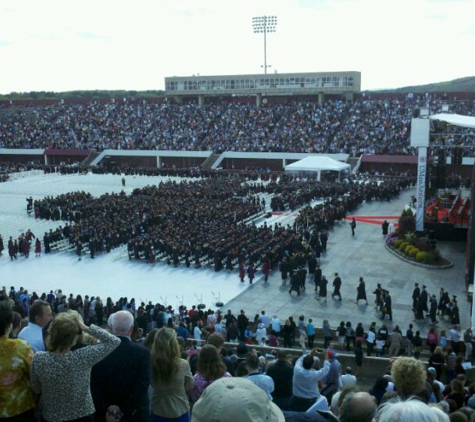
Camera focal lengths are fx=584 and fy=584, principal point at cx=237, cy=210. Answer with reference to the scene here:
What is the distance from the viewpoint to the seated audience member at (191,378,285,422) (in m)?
2.54

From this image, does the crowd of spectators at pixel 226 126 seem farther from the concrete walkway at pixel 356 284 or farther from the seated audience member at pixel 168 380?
the seated audience member at pixel 168 380

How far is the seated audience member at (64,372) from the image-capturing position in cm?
400

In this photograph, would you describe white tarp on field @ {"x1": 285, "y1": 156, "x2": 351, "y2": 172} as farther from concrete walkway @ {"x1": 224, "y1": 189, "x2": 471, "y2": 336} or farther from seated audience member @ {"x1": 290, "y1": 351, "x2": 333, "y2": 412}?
seated audience member @ {"x1": 290, "y1": 351, "x2": 333, "y2": 412}

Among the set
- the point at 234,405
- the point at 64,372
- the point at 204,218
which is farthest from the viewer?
the point at 204,218

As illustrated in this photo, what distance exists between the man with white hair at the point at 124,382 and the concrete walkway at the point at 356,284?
42.2 ft

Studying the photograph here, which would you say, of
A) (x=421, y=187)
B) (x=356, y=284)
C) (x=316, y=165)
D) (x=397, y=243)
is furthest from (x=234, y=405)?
(x=316, y=165)

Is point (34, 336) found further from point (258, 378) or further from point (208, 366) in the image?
point (258, 378)

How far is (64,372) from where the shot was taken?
400 centimetres

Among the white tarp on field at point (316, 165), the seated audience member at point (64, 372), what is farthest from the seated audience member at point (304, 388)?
the white tarp on field at point (316, 165)

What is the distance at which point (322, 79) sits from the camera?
5806cm

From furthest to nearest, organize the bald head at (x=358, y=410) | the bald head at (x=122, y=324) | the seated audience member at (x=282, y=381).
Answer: the seated audience member at (x=282, y=381), the bald head at (x=122, y=324), the bald head at (x=358, y=410)

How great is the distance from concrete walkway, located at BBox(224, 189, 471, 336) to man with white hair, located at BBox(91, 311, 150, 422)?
12858 mm

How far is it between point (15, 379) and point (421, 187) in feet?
75.9

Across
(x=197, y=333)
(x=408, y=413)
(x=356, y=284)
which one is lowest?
(x=356, y=284)
